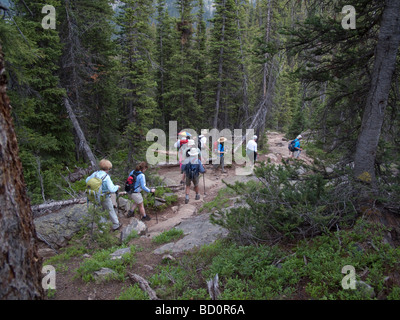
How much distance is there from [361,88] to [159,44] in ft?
86.9

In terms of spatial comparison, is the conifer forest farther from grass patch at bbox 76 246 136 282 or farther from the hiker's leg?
the hiker's leg

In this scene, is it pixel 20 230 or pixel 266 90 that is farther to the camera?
pixel 266 90

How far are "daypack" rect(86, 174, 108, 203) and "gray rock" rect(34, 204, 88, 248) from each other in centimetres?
92

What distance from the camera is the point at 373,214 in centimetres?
469

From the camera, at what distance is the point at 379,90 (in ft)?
16.1

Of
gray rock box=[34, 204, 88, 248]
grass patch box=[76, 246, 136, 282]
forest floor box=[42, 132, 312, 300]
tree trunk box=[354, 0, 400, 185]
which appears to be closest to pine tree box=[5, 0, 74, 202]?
gray rock box=[34, 204, 88, 248]

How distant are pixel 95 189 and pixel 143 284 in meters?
3.35

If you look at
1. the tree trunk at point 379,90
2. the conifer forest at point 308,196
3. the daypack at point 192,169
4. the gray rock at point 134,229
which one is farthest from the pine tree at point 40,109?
the tree trunk at point 379,90

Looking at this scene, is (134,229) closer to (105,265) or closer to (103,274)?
(105,265)

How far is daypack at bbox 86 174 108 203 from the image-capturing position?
6676mm

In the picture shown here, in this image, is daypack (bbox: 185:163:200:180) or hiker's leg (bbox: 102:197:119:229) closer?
hiker's leg (bbox: 102:197:119:229)
